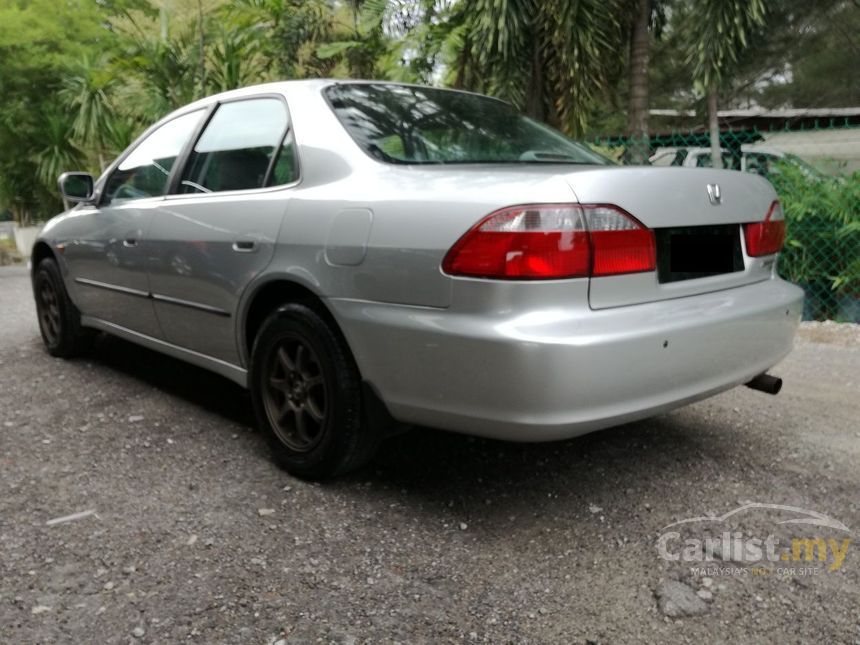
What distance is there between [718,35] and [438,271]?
561 centimetres

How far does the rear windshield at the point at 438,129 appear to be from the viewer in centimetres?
288

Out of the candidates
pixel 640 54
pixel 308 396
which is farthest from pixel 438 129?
pixel 640 54

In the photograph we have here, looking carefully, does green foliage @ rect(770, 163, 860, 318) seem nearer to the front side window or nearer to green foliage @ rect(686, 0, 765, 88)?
green foliage @ rect(686, 0, 765, 88)

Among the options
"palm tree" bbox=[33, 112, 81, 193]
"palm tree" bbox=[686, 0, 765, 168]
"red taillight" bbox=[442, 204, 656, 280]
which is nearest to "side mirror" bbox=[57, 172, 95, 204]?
"red taillight" bbox=[442, 204, 656, 280]

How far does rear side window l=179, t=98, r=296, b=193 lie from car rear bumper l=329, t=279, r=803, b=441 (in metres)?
0.81

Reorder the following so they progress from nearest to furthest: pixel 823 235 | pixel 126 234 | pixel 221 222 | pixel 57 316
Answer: pixel 221 222, pixel 126 234, pixel 57 316, pixel 823 235

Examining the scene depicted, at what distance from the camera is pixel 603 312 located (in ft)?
7.54

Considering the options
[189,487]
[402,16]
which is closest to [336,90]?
[189,487]

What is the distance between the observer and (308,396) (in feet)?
9.57

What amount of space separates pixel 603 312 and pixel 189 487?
173cm

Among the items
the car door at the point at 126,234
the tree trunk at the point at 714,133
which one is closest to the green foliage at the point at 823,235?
the tree trunk at the point at 714,133

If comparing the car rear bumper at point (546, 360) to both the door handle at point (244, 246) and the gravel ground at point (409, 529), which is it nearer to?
the gravel ground at point (409, 529)

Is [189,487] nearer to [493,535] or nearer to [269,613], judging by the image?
[269,613]

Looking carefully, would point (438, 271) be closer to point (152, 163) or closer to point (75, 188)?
point (152, 163)
